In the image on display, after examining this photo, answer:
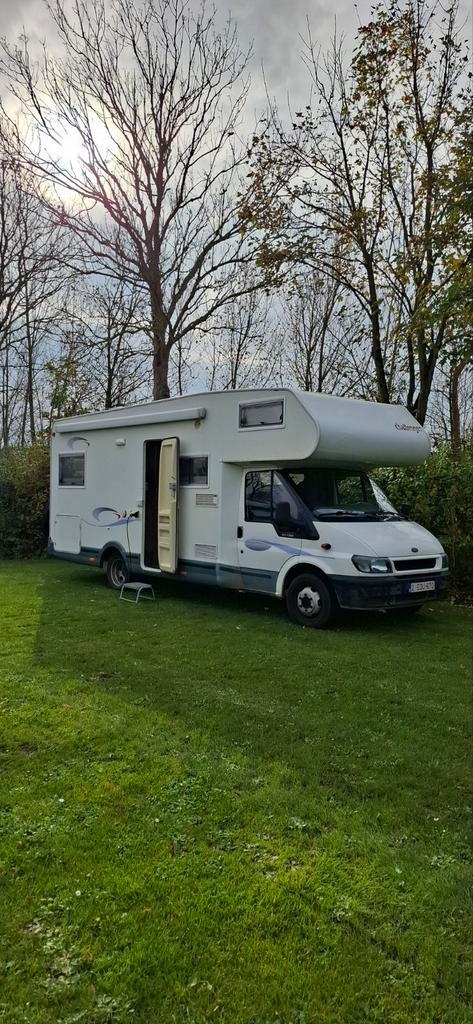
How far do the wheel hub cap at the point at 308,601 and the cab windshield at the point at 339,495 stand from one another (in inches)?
36.9

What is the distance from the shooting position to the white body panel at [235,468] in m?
7.67

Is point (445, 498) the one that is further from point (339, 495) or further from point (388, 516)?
point (339, 495)

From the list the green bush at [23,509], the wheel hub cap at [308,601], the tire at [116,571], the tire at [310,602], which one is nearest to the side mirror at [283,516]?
the tire at [310,602]

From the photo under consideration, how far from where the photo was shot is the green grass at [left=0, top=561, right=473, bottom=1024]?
7.27 feet

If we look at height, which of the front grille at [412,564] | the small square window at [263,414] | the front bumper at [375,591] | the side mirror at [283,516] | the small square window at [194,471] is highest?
the small square window at [263,414]

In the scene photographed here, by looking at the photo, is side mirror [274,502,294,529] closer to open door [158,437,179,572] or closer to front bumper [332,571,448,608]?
front bumper [332,571,448,608]

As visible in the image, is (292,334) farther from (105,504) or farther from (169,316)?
(105,504)

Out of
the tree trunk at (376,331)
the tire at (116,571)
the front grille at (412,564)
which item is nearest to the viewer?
the front grille at (412,564)

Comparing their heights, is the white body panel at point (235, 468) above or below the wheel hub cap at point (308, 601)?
above

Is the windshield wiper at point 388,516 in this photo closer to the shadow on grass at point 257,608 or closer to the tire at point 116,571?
the shadow on grass at point 257,608

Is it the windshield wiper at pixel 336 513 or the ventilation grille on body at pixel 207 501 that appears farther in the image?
the ventilation grille on body at pixel 207 501

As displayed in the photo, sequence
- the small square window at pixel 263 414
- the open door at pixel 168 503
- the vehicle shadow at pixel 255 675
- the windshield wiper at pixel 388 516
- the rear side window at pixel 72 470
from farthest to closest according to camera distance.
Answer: the rear side window at pixel 72 470 → the open door at pixel 168 503 → the windshield wiper at pixel 388 516 → the small square window at pixel 263 414 → the vehicle shadow at pixel 255 675

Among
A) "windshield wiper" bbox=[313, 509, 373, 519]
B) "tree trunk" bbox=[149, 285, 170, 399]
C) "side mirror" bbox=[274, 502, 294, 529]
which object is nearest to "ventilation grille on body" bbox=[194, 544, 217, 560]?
"side mirror" bbox=[274, 502, 294, 529]

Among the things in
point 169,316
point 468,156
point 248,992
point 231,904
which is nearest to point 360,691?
point 231,904
